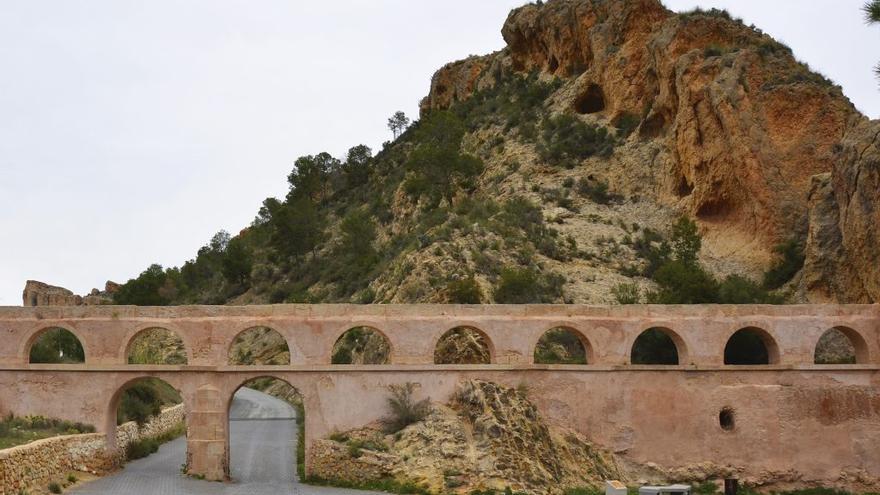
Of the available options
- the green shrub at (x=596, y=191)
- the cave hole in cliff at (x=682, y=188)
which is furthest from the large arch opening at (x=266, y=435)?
the cave hole in cliff at (x=682, y=188)

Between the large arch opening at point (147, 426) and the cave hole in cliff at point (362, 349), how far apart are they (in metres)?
6.24

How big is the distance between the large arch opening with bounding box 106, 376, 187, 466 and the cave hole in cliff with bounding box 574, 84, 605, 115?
1049 inches

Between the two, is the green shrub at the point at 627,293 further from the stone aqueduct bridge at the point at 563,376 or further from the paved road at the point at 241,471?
the paved road at the point at 241,471

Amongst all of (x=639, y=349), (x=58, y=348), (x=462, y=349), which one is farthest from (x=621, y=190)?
(x=58, y=348)

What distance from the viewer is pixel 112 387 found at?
21750 mm

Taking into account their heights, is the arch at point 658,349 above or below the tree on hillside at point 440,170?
below

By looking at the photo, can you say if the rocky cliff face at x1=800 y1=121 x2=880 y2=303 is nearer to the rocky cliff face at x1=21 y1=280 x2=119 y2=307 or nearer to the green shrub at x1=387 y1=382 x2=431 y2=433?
the green shrub at x1=387 y1=382 x2=431 y2=433

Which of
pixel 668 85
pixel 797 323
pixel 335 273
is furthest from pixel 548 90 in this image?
pixel 797 323

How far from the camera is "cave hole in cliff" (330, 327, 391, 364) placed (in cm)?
3135

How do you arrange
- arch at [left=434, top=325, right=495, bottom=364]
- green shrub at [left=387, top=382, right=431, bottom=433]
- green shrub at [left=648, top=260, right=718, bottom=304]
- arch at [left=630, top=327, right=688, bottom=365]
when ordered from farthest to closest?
green shrub at [left=648, top=260, right=718, bottom=304] < arch at [left=630, top=327, right=688, bottom=365] < arch at [left=434, top=325, right=495, bottom=364] < green shrub at [left=387, top=382, right=431, bottom=433]

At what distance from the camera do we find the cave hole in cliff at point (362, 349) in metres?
31.3

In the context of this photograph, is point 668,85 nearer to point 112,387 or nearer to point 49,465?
point 112,387

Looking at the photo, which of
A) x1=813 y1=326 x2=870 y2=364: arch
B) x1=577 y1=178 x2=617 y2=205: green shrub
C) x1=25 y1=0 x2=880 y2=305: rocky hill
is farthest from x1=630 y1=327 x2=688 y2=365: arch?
x1=577 y1=178 x2=617 y2=205: green shrub

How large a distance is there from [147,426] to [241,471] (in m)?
6.72
